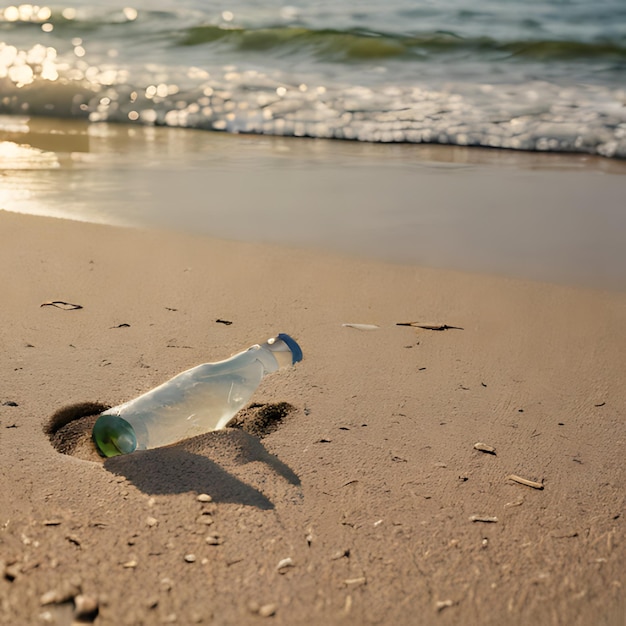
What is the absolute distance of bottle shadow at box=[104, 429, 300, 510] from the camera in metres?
1.38

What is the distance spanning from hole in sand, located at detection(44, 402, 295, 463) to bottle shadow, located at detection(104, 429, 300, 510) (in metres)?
0.05

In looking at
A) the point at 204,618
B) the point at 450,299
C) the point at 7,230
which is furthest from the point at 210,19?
the point at 204,618

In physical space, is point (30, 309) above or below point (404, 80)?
below

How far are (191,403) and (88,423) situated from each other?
21cm

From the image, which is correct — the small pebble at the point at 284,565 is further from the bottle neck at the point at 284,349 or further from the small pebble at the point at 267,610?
the bottle neck at the point at 284,349

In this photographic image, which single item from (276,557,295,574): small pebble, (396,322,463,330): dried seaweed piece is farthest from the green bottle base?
(396,322,463,330): dried seaweed piece

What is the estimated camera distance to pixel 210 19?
8.59 meters

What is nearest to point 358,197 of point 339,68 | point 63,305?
point 63,305

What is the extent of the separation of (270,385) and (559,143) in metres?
3.41

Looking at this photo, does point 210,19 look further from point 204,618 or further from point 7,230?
point 204,618

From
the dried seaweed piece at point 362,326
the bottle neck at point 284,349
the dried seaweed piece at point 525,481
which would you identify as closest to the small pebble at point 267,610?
the dried seaweed piece at point 525,481

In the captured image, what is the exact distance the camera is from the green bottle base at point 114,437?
1.48 meters

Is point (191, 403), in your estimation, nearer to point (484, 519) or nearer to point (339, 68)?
point (484, 519)

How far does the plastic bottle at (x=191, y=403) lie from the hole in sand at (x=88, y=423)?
0.10 ft
